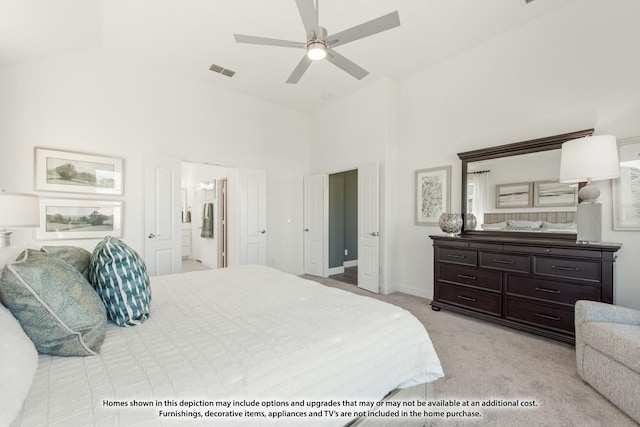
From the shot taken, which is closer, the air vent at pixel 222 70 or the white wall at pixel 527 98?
the white wall at pixel 527 98

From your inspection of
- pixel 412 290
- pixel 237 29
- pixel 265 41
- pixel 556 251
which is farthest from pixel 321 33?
pixel 412 290

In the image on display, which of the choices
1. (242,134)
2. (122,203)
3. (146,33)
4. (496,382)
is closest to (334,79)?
(242,134)

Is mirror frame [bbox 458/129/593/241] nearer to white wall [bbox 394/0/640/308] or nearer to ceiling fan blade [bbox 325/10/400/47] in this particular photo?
white wall [bbox 394/0/640/308]

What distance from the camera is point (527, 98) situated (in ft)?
10.2

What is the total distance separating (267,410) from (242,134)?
14.7 feet

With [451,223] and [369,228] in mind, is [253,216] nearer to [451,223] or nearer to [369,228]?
[369,228]

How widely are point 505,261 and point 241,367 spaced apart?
287 cm

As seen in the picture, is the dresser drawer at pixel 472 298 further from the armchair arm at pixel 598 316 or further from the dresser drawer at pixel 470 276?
the armchair arm at pixel 598 316

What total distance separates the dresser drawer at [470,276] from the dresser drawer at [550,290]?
4.3 inches

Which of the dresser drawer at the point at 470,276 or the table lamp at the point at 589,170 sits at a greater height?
the table lamp at the point at 589,170

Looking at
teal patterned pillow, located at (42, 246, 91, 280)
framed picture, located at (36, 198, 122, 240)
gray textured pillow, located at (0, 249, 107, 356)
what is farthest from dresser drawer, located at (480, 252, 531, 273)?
framed picture, located at (36, 198, 122, 240)

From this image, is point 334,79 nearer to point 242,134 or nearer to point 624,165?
point 242,134

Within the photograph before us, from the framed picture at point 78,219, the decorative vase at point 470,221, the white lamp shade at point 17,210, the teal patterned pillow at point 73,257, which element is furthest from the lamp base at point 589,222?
the framed picture at point 78,219

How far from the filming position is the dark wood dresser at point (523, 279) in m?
2.34
